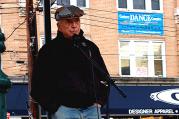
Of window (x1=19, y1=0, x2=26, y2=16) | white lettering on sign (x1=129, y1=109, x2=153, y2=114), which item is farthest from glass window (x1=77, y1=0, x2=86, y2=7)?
white lettering on sign (x1=129, y1=109, x2=153, y2=114)

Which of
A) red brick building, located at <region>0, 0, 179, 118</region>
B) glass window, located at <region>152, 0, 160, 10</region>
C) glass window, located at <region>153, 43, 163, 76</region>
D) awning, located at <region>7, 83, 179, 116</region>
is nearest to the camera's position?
awning, located at <region>7, 83, 179, 116</region>

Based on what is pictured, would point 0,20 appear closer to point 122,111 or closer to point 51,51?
point 122,111

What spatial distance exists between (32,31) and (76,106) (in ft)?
51.4

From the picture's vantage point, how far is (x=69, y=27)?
411cm

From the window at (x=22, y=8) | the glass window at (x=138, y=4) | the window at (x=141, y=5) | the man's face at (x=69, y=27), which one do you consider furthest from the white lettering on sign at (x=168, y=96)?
the man's face at (x=69, y=27)

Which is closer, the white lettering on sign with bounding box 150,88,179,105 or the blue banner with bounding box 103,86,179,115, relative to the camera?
the blue banner with bounding box 103,86,179,115

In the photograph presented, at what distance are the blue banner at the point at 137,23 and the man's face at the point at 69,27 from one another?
861 inches

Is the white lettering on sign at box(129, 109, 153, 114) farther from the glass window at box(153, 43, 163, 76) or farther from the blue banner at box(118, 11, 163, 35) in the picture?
the blue banner at box(118, 11, 163, 35)

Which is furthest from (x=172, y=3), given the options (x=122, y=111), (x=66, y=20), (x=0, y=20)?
(x=66, y=20)

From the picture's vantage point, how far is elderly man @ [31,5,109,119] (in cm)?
395

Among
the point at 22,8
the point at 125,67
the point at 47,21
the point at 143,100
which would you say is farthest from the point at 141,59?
the point at 47,21

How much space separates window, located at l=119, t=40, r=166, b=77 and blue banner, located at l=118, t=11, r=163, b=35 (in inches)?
20.9

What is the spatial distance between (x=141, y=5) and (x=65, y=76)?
23048 millimetres

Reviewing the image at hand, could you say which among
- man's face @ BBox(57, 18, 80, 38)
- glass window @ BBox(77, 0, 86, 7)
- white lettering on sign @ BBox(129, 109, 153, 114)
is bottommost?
white lettering on sign @ BBox(129, 109, 153, 114)
